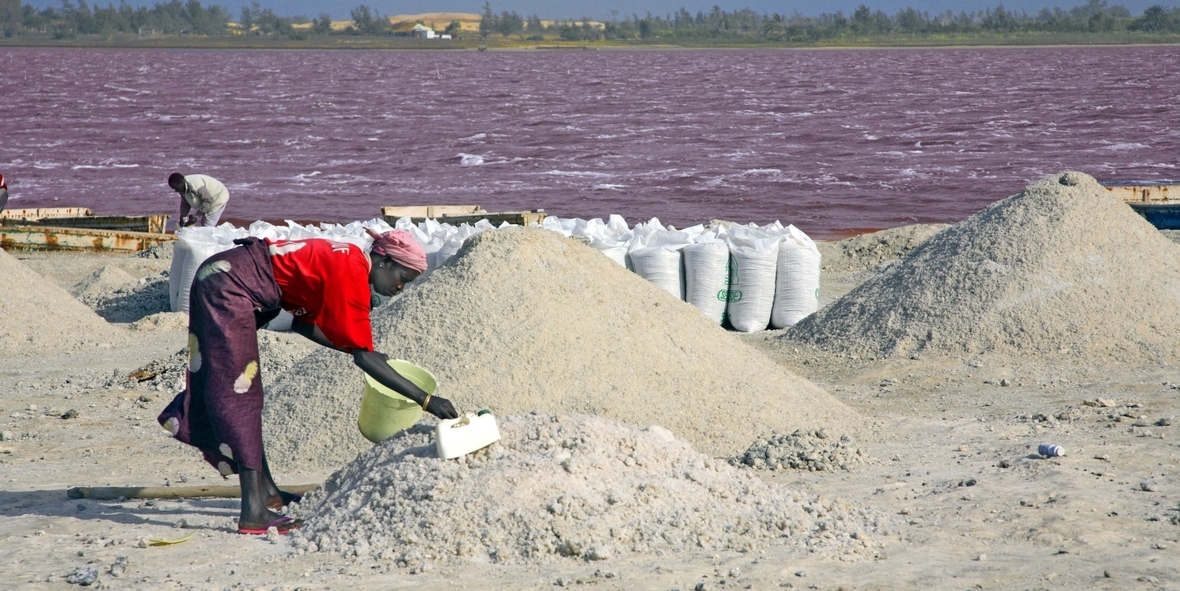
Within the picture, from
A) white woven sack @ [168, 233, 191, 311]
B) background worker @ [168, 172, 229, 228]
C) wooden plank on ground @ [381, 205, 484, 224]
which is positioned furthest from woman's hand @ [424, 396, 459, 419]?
wooden plank on ground @ [381, 205, 484, 224]

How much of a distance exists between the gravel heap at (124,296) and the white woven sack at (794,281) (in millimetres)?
4160

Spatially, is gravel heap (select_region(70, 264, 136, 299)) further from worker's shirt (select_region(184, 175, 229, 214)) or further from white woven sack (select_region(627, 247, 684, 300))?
white woven sack (select_region(627, 247, 684, 300))

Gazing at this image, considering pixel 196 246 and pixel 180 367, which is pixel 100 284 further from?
pixel 180 367

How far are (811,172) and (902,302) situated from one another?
1373 cm

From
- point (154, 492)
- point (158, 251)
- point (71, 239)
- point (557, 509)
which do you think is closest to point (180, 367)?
point (154, 492)

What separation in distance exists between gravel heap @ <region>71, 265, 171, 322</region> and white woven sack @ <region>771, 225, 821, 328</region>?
4.16m

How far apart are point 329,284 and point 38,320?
14.1 feet

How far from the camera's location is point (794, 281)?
7223 millimetres

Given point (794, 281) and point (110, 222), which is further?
point (110, 222)

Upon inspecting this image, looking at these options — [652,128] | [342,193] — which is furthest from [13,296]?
[652,128]

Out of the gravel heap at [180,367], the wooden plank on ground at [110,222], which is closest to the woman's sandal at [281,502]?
the gravel heap at [180,367]

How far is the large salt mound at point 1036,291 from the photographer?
588cm

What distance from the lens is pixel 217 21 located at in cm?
12012

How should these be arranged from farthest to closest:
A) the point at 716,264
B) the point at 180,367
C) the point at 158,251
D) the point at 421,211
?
1. the point at 421,211
2. the point at 158,251
3. the point at 716,264
4. the point at 180,367
